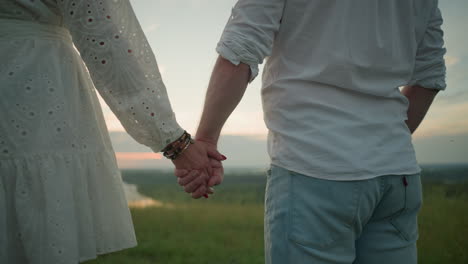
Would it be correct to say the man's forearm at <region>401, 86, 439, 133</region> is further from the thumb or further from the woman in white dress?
the woman in white dress

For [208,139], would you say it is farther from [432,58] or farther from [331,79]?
[432,58]

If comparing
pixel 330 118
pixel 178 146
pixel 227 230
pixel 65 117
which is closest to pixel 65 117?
pixel 65 117

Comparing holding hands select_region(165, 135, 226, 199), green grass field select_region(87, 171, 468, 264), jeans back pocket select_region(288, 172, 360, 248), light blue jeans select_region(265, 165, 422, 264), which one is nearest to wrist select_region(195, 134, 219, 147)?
holding hands select_region(165, 135, 226, 199)

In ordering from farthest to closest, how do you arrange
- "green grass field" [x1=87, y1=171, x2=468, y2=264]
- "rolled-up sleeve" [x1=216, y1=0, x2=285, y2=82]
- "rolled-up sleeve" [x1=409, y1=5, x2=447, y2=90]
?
"green grass field" [x1=87, y1=171, x2=468, y2=264]
"rolled-up sleeve" [x1=409, y1=5, x2=447, y2=90]
"rolled-up sleeve" [x1=216, y1=0, x2=285, y2=82]

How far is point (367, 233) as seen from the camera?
1.05m

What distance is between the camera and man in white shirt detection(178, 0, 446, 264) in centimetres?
93

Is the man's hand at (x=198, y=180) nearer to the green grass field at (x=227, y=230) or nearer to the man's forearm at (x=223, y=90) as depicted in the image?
the man's forearm at (x=223, y=90)

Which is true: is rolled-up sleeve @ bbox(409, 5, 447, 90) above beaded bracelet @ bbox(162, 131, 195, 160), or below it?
above

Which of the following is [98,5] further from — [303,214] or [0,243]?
[303,214]

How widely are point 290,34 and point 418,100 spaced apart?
729mm

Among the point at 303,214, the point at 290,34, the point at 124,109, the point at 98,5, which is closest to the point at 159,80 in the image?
the point at 124,109

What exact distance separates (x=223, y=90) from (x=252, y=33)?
18cm

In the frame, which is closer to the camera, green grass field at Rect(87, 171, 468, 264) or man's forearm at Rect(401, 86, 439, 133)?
man's forearm at Rect(401, 86, 439, 133)

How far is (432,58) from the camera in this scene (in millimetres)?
1324
